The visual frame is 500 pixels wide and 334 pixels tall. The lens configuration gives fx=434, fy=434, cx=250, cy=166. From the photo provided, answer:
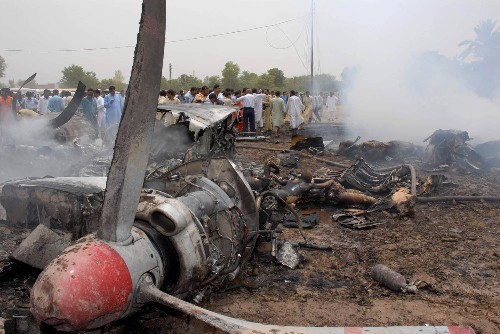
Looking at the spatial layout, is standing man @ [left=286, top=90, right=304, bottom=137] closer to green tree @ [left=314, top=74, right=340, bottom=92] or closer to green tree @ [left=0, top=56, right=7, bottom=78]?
green tree @ [left=314, top=74, right=340, bottom=92]

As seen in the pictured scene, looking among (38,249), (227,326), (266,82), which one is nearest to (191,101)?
(38,249)

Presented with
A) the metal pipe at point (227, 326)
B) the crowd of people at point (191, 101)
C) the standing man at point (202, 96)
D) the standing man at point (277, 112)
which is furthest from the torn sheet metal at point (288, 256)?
the standing man at point (277, 112)

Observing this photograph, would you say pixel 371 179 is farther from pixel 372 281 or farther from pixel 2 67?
pixel 2 67

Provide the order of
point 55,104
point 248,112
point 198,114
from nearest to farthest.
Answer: point 198,114 → point 55,104 → point 248,112

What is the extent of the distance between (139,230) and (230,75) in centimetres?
5815

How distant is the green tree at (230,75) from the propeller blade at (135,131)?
57634 mm

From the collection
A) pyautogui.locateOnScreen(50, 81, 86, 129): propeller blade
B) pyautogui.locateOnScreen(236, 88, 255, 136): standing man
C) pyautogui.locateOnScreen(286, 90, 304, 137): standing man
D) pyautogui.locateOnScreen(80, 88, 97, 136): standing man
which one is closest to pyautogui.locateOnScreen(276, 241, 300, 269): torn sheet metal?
pyautogui.locateOnScreen(50, 81, 86, 129): propeller blade

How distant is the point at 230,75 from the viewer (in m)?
59.8

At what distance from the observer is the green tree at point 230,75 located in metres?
59.6

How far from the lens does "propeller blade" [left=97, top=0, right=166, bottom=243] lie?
2473mm

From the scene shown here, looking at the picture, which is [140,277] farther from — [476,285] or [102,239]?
[476,285]

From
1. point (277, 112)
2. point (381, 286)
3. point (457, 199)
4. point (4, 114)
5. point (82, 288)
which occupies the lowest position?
point (381, 286)

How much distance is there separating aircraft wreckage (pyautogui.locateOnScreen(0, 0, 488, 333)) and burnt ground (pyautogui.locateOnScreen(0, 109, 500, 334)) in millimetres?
558

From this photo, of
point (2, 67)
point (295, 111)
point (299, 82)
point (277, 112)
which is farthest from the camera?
point (299, 82)
